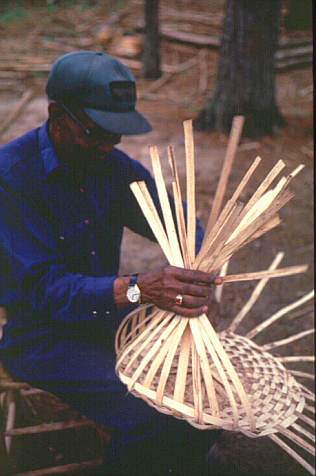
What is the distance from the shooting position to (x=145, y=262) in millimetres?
3525

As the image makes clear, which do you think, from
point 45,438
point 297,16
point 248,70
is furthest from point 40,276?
point 297,16

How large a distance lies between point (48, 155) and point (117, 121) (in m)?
0.26

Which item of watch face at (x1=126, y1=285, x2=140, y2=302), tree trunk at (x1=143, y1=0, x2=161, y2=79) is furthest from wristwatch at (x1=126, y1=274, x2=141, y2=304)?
tree trunk at (x1=143, y1=0, x2=161, y2=79)

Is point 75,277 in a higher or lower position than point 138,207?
lower

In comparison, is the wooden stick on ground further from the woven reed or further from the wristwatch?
the wristwatch

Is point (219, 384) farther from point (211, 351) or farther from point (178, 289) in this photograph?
point (178, 289)

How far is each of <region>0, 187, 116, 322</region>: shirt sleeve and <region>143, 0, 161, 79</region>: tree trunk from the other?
5.78 m

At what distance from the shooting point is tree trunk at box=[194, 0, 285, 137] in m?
4.82

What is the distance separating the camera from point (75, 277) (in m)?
1.63

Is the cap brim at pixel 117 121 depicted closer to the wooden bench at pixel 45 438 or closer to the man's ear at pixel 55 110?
the man's ear at pixel 55 110

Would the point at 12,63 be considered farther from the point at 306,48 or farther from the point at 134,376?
the point at 134,376

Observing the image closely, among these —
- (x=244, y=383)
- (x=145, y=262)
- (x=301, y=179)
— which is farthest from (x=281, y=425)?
(x=301, y=179)

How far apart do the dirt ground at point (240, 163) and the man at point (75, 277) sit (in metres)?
0.50

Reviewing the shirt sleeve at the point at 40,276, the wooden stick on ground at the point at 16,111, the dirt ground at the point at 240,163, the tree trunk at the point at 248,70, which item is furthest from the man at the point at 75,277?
the wooden stick on ground at the point at 16,111
